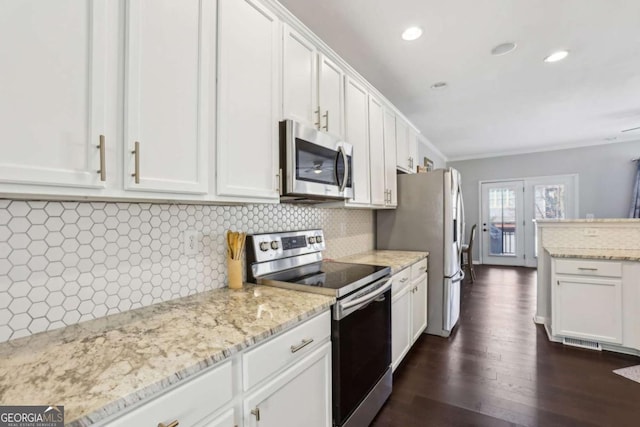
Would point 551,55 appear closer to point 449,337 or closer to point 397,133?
point 397,133

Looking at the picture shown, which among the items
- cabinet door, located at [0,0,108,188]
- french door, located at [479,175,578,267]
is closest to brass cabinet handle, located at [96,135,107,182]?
cabinet door, located at [0,0,108,188]

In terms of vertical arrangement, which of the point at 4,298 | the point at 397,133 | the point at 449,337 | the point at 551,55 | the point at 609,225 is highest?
the point at 551,55

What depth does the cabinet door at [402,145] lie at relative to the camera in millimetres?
3373

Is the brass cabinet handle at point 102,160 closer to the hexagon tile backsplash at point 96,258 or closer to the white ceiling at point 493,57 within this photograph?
the hexagon tile backsplash at point 96,258

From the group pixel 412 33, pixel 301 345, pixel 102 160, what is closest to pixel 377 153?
pixel 412 33

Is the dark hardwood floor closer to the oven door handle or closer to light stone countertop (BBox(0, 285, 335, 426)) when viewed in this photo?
the oven door handle

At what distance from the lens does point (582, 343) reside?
2.91m

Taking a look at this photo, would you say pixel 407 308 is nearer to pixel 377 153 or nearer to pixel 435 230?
pixel 435 230

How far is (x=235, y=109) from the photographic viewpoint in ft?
4.61

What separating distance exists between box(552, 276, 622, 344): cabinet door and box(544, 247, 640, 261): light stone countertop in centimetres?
20

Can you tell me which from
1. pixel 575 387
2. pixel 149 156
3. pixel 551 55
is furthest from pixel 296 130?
pixel 575 387

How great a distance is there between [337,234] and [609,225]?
2.88m

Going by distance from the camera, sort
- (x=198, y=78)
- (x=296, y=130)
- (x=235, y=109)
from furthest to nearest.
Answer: (x=296, y=130) → (x=235, y=109) → (x=198, y=78)

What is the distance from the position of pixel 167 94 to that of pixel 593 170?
7987 mm
